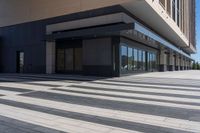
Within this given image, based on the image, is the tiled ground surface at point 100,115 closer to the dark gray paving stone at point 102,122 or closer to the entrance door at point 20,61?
the dark gray paving stone at point 102,122

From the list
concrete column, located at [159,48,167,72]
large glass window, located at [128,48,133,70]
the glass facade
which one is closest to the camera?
the glass facade

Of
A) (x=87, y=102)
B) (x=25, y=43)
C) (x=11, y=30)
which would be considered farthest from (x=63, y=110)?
(x=11, y=30)

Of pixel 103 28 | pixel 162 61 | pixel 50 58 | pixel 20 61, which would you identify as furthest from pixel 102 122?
pixel 162 61

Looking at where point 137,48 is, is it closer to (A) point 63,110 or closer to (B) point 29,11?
(B) point 29,11

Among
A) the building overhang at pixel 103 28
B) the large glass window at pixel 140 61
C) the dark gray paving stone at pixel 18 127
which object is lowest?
the dark gray paving stone at pixel 18 127

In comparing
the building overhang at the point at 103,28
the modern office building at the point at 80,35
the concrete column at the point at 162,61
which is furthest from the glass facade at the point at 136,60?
the concrete column at the point at 162,61

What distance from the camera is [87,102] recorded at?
866 cm

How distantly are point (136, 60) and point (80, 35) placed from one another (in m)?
7.96

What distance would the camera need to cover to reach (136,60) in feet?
85.1

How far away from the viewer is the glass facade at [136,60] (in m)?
22.2

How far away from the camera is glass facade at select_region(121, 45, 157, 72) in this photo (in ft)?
73.0

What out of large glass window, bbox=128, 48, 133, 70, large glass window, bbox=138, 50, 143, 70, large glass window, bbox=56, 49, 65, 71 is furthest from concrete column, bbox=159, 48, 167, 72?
large glass window, bbox=56, 49, 65, 71

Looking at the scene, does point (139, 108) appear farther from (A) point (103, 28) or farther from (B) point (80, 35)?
(B) point (80, 35)

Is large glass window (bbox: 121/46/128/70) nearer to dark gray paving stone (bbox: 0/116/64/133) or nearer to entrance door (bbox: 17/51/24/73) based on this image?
entrance door (bbox: 17/51/24/73)
